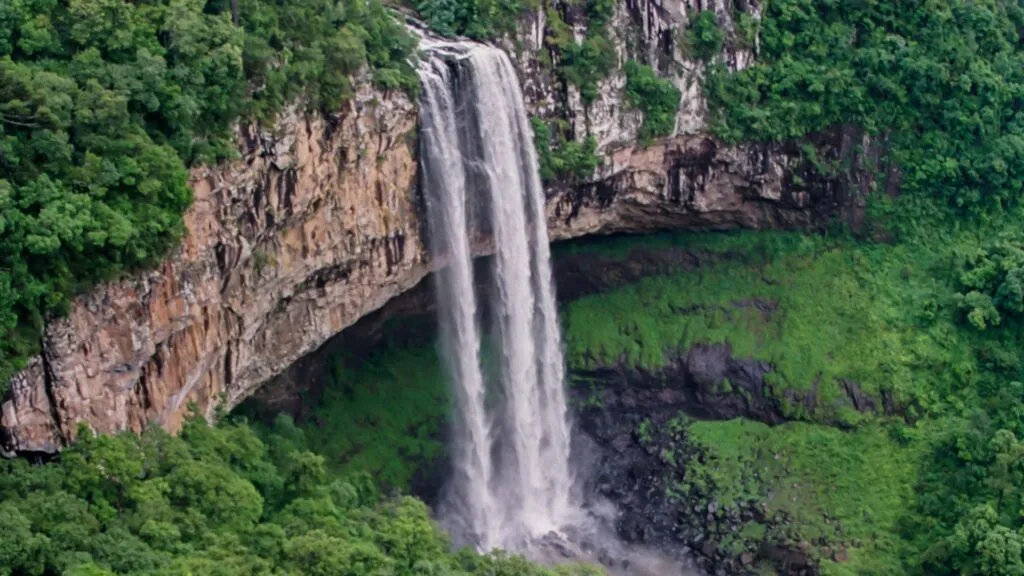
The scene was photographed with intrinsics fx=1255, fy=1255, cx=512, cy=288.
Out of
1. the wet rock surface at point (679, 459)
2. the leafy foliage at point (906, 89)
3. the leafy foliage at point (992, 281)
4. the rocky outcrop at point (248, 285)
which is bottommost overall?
the wet rock surface at point (679, 459)

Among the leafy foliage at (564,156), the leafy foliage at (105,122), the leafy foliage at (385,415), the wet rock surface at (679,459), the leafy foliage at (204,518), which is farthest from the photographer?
the leafy foliage at (564,156)

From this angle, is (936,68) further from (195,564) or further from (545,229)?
(195,564)

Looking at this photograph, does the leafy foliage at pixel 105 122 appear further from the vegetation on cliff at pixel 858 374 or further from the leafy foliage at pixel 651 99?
the vegetation on cliff at pixel 858 374

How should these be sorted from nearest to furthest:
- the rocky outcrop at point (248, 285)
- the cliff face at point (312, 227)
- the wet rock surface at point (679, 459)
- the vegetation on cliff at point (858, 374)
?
the rocky outcrop at point (248, 285) < the cliff face at point (312, 227) < the vegetation on cliff at point (858, 374) < the wet rock surface at point (679, 459)

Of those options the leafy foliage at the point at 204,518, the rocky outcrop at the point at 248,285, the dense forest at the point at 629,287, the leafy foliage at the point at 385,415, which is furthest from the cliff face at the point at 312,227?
the leafy foliage at the point at 385,415

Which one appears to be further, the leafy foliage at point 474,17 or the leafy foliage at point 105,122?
the leafy foliage at point 474,17

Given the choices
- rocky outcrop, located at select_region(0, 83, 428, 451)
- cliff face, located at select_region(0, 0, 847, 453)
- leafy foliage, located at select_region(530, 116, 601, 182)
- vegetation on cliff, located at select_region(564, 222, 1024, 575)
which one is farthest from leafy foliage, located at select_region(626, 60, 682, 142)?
rocky outcrop, located at select_region(0, 83, 428, 451)

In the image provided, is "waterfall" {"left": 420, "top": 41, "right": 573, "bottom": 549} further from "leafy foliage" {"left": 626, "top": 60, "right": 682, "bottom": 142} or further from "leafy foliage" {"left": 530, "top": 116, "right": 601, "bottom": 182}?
"leafy foliage" {"left": 626, "top": 60, "right": 682, "bottom": 142}

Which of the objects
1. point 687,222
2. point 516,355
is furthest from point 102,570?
point 687,222
